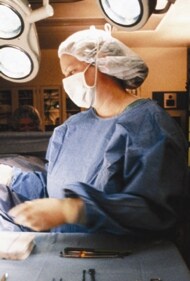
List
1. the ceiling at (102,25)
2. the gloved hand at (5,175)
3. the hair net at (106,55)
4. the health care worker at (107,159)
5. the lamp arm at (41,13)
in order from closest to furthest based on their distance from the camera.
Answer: the health care worker at (107,159), the lamp arm at (41,13), the hair net at (106,55), the gloved hand at (5,175), the ceiling at (102,25)

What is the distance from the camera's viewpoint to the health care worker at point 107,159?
1.21 m

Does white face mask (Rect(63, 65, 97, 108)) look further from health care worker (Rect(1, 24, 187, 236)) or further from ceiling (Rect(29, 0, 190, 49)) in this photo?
ceiling (Rect(29, 0, 190, 49))

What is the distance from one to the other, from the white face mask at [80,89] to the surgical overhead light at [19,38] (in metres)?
0.20

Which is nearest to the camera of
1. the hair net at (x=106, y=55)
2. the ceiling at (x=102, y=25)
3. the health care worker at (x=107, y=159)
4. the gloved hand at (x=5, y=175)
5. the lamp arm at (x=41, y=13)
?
the health care worker at (x=107, y=159)

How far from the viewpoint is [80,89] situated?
1.77m

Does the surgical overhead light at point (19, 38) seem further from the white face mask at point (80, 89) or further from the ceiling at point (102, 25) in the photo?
the ceiling at point (102, 25)

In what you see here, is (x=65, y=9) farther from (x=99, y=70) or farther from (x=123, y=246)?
(x=123, y=246)

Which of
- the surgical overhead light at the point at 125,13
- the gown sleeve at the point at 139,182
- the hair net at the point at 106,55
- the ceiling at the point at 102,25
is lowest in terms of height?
the gown sleeve at the point at 139,182

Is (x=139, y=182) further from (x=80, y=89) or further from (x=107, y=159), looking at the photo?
(x=80, y=89)

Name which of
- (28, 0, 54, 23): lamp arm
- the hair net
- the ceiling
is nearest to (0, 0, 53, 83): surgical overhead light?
(28, 0, 54, 23): lamp arm

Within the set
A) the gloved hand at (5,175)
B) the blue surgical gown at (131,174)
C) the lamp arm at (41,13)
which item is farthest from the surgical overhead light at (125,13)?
the gloved hand at (5,175)

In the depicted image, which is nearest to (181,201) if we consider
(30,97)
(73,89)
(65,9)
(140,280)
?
(140,280)

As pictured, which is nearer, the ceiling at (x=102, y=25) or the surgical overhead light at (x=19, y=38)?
the surgical overhead light at (x=19, y=38)

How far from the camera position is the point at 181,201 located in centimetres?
143
